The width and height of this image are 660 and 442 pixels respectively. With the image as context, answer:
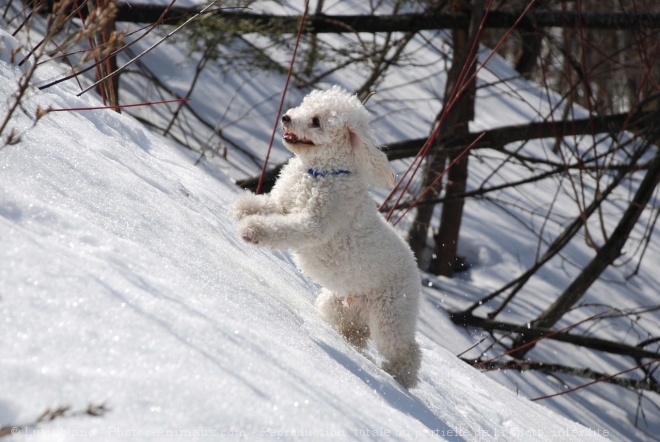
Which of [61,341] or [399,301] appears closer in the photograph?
[61,341]

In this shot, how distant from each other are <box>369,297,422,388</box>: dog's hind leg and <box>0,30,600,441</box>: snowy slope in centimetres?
12

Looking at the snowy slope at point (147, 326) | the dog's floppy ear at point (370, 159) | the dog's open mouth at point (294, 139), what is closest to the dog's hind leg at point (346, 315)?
the snowy slope at point (147, 326)

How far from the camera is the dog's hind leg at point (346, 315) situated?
3.21 metres

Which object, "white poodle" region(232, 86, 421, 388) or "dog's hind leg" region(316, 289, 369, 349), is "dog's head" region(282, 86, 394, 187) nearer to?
"white poodle" region(232, 86, 421, 388)

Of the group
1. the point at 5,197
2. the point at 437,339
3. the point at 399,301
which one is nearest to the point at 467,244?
the point at 437,339

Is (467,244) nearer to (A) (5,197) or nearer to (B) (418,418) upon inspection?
(B) (418,418)

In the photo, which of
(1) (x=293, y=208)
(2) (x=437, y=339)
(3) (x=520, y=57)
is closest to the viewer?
(1) (x=293, y=208)

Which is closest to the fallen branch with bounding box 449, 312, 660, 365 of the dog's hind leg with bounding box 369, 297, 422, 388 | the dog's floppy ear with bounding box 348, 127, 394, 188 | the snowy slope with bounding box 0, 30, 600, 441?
the snowy slope with bounding box 0, 30, 600, 441

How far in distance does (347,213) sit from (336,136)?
313 mm

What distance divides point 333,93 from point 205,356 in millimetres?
1603

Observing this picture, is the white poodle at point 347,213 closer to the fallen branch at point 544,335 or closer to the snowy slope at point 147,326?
the snowy slope at point 147,326

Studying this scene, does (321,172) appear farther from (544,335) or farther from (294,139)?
(544,335)

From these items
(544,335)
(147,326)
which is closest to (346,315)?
(147,326)

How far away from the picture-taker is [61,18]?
169 centimetres
